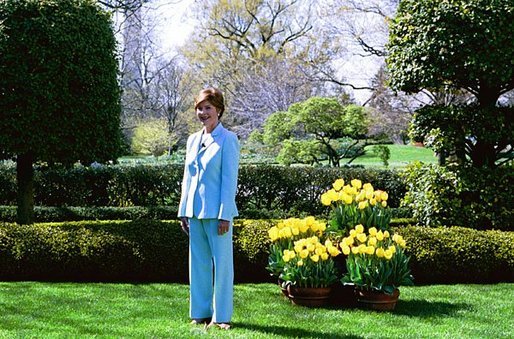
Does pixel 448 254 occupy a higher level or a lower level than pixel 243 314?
higher

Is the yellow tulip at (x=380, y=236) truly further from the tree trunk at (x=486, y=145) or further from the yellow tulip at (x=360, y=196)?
the tree trunk at (x=486, y=145)

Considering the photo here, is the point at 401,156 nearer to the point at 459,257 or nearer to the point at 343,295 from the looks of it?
the point at 459,257

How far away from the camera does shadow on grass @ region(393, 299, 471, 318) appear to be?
5090 millimetres

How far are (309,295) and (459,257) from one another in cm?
221

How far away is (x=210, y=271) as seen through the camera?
4453mm

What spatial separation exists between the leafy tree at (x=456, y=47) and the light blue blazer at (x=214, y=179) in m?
3.79

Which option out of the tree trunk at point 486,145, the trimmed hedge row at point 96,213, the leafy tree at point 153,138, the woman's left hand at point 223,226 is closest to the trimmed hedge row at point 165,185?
the trimmed hedge row at point 96,213

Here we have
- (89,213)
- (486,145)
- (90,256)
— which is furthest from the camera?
(89,213)

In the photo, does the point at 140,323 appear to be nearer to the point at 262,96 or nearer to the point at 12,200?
the point at 12,200

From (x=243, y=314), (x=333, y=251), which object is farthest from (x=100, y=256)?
(x=333, y=251)

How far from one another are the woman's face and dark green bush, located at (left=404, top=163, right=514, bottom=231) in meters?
4.21

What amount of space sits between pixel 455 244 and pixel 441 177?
130 centimetres

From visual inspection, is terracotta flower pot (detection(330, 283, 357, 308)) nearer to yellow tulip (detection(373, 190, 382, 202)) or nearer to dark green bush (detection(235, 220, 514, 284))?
yellow tulip (detection(373, 190, 382, 202))

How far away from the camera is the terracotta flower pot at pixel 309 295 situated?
5.16m
